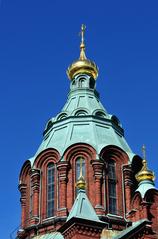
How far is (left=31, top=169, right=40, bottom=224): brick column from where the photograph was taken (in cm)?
3299

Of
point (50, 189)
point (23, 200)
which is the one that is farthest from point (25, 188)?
point (50, 189)

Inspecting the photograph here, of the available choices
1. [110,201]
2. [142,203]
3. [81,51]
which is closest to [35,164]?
[110,201]

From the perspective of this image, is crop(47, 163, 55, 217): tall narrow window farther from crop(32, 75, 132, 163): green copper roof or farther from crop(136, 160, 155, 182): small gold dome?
crop(136, 160, 155, 182): small gold dome

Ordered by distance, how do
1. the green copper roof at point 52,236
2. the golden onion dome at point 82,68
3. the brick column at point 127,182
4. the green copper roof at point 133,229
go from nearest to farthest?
the green copper roof at point 133,229
the green copper roof at point 52,236
the brick column at point 127,182
the golden onion dome at point 82,68

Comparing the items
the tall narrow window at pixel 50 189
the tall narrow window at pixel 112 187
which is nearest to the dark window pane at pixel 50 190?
the tall narrow window at pixel 50 189

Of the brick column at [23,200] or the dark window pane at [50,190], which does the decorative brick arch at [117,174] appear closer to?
the dark window pane at [50,190]

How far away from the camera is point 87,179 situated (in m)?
33.1

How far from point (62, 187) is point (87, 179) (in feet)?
3.96

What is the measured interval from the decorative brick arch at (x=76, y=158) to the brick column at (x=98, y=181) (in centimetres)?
22

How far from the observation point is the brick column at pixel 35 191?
32991 millimetres

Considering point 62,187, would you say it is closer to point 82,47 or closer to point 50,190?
point 50,190

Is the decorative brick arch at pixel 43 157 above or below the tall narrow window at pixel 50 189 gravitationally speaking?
above

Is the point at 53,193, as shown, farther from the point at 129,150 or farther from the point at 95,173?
the point at 129,150

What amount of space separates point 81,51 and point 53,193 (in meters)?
11.4
